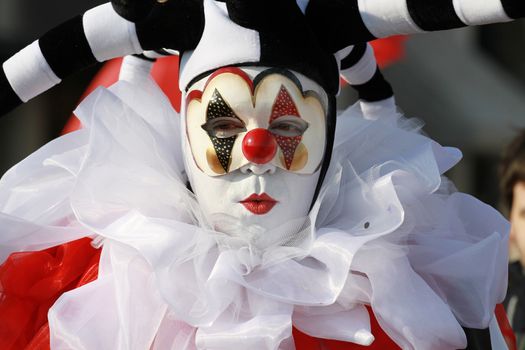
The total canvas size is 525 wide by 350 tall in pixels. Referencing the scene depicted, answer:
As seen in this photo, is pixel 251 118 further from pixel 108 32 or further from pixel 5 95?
pixel 5 95

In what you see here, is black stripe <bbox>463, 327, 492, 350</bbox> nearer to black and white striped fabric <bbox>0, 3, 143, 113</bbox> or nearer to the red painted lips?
the red painted lips

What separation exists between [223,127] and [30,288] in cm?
47

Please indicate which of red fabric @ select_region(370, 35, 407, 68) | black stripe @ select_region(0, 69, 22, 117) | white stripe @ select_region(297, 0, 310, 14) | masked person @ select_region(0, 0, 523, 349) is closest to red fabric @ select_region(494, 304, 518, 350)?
masked person @ select_region(0, 0, 523, 349)

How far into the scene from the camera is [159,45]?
1944 mm

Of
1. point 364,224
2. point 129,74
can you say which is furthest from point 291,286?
point 129,74

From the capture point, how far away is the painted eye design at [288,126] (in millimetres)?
1869

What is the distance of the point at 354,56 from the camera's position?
86.5 inches

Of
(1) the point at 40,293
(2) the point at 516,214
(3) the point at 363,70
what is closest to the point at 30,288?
(1) the point at 40,293

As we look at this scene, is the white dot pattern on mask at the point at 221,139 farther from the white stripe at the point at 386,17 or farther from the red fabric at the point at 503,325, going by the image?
the red fabric at the point at 503,325

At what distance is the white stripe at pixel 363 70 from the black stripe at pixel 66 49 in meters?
0.61

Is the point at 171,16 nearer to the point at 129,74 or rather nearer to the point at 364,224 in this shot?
the point at 129,74

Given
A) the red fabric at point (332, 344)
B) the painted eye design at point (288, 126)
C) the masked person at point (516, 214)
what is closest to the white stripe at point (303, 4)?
the painted eye design at point (288, 126)

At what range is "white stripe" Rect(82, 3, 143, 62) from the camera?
1897 millimetres

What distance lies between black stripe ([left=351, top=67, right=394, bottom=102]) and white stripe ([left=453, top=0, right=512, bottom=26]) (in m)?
0.55
